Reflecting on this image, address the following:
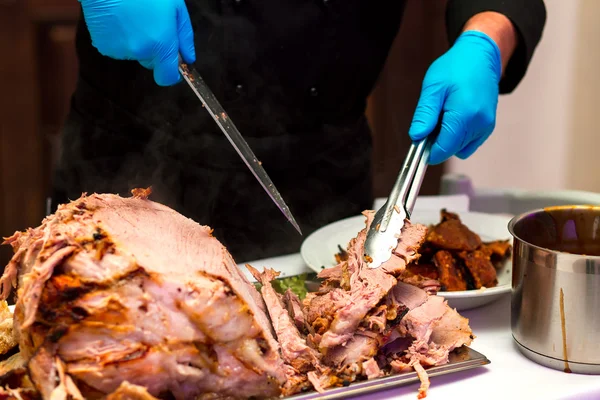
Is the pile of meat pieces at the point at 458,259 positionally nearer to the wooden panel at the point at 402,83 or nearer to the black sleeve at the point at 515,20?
the black sleeve at the point at 515,20

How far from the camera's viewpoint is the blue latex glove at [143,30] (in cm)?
157

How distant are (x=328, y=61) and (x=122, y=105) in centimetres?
79

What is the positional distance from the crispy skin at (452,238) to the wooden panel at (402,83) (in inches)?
96.3

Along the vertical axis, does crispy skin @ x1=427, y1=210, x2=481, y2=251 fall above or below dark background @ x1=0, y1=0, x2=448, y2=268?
below

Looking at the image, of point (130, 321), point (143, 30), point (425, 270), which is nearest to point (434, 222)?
point (425, 270)

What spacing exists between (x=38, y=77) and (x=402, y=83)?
252cm

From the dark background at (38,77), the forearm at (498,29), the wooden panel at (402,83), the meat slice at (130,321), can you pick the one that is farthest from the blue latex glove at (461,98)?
the dark background at (38,77)

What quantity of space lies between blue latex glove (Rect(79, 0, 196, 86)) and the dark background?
94.1 inches

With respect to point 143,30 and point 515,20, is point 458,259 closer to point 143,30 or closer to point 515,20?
point 515,20

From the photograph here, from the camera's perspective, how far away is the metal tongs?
1.34m

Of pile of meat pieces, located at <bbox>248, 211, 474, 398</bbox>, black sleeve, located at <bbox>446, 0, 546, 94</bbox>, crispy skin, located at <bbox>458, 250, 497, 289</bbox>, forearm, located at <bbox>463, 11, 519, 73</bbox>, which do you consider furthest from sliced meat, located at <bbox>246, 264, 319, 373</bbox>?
black sleeve, located at <bbox>446, 0, 546, 94</bbox>

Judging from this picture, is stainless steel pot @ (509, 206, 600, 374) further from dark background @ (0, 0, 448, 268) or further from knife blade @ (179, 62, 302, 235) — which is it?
dark background @ (0, 0, 448, 268)

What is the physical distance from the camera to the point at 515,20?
2.11m

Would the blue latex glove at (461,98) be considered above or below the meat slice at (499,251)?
above
